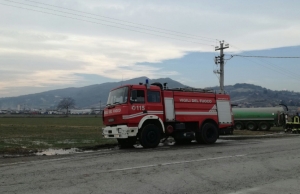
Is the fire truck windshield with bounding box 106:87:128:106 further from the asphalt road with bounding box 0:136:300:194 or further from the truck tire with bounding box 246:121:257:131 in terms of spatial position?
the truck tire with bounding box 246:121:257:131

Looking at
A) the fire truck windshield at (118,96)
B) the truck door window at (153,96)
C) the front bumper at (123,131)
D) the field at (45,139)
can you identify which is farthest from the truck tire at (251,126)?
the front bumper at (123,131)

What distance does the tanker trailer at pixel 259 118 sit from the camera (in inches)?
1420

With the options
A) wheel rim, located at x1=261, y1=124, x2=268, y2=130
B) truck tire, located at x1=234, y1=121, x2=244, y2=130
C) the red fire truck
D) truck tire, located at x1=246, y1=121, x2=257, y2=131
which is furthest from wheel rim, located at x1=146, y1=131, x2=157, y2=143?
truck tire, located at x1=234, y1=121, x2=244, y2=130

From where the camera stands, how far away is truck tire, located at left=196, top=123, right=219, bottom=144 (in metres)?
16.9

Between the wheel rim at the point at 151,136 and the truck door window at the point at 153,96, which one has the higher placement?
the truck door window at the point at 153,96

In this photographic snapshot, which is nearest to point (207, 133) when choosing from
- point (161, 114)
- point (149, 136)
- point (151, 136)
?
point (161, 114)

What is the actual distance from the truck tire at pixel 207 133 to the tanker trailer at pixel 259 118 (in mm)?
21022

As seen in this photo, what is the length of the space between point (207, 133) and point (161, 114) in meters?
3.26

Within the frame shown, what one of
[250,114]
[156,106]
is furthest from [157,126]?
[250,114]

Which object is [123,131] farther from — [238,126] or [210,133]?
[238,126]

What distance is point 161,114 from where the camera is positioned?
602 inches

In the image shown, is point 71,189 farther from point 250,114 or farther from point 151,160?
point 250,114

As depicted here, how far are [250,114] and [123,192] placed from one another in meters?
33.0

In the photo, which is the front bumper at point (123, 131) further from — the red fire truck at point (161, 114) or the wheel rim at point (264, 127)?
the wheel rim at point (264, 127)
